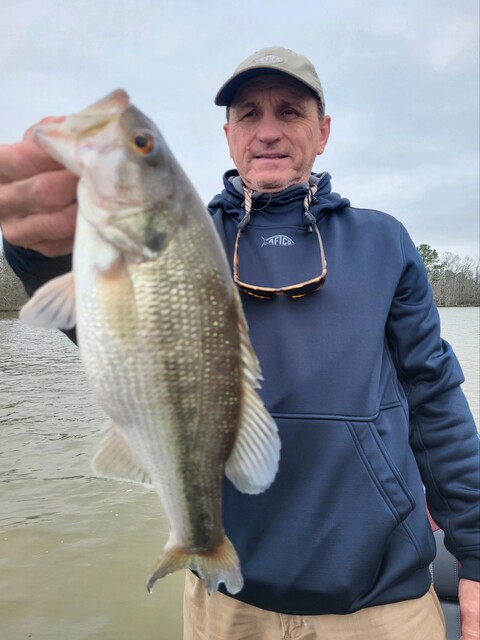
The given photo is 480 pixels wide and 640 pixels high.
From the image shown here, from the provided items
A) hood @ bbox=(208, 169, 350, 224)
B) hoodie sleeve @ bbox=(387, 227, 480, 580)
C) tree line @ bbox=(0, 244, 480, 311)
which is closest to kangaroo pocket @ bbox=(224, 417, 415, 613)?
hoodie sleeve @ bbox=(387, 227, 480, 580)

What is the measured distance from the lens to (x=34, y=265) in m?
2.04

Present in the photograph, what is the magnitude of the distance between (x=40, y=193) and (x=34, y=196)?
0.08 feet

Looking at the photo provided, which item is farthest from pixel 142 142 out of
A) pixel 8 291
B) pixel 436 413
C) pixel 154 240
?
pixel 8 291

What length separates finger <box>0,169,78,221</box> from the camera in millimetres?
1685

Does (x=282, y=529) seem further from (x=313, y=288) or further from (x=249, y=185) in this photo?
(x=249, y=185)

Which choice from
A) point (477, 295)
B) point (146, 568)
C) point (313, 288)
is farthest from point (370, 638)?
point (477, 295)

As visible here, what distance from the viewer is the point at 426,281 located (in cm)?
264

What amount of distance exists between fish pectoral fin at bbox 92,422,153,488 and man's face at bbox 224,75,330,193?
4.99 feet

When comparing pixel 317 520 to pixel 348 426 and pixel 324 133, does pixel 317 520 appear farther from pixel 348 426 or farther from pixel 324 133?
pixel 324 133

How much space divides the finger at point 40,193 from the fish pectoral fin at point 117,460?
2.49 ft

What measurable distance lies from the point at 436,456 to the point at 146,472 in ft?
5.29

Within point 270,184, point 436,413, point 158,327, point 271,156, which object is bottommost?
point 436,413

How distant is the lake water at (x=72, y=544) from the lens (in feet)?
15.4

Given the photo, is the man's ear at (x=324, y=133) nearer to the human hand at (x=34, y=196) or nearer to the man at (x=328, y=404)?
the man at (x=328, y=404)
